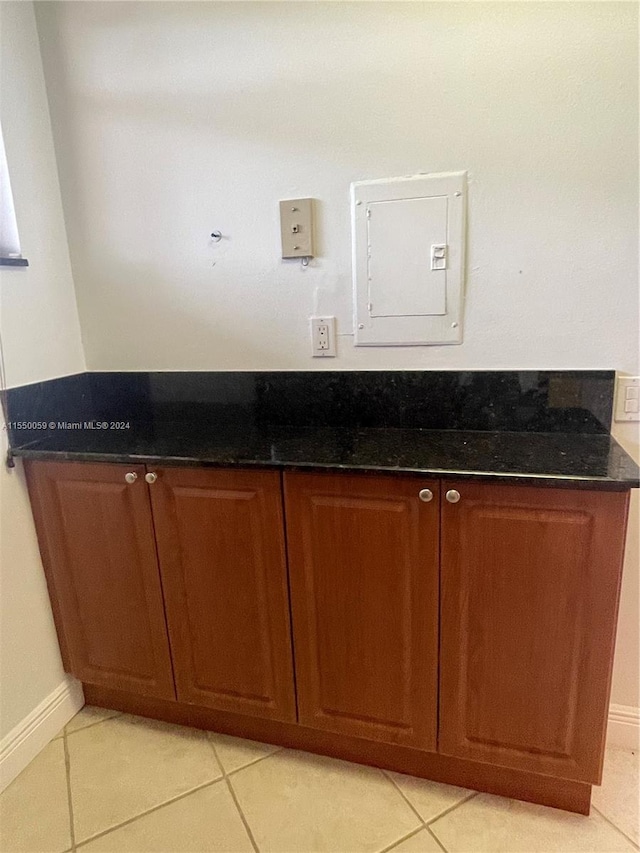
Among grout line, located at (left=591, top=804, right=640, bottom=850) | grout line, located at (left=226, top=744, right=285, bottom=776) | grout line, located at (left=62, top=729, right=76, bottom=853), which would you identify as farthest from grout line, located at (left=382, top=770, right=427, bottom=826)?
grout line, located at (left=62, top=729, right=76, bottom=853)

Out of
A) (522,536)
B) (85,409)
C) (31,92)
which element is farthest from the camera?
(85,409)

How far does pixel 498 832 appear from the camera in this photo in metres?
1.29

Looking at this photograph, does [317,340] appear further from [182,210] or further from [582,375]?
[582,375]

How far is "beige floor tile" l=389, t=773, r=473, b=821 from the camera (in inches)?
53.5

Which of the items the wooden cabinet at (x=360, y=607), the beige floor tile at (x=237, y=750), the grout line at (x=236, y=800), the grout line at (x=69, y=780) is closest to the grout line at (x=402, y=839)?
the wooden cabinet at (x=360, y=607)

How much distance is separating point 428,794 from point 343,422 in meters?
1.05

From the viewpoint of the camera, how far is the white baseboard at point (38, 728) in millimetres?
1483

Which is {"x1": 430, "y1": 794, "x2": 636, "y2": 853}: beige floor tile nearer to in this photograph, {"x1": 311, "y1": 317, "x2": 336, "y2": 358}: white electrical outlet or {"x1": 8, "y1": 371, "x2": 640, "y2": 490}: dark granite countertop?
{"x1": 8, "y1": 371, "x2": 640, "y2": 490}: dark granite countertop

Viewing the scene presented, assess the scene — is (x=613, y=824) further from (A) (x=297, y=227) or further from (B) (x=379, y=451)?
(A) (x=297, y=227)

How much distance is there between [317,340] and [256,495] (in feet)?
1.70

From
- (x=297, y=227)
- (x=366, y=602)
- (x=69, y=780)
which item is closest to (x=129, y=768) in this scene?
(x=69, y=780)

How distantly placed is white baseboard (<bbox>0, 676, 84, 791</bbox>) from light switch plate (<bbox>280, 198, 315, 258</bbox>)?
1557mm

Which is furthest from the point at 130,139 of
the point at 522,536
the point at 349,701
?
the point at 349,701

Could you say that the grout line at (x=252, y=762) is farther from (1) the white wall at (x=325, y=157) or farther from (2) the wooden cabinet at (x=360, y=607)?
(1) the white wall at (x=325, y=157)
